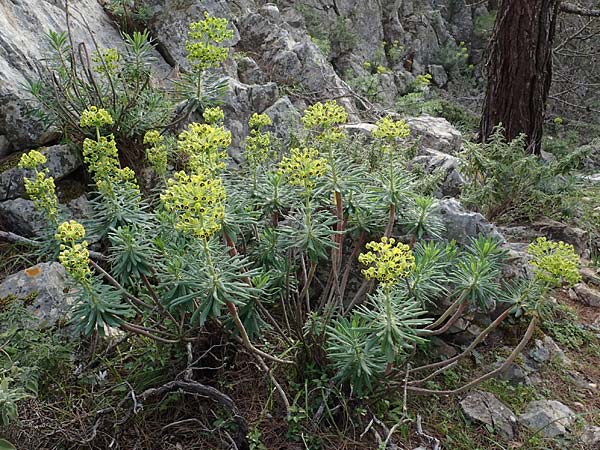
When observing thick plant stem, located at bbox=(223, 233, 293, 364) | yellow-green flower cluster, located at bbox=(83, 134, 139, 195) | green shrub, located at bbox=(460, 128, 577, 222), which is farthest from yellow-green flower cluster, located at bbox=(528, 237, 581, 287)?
green shrub, located at bbox=(460, 128, 577, 222)

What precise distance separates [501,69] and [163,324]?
4452 millimetres

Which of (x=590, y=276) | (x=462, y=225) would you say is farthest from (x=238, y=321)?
(x=590, y=276)

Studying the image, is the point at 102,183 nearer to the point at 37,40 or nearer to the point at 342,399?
the point at 342,399

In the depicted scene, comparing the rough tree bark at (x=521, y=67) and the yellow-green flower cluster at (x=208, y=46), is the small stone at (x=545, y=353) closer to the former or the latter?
the yellow-green flower cluster at (x=208, y=46)

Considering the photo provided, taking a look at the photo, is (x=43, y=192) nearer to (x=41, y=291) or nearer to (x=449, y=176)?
(x=41, y=291)

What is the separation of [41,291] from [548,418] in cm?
288

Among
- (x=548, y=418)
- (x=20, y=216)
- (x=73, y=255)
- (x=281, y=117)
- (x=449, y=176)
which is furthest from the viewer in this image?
(x=281, y=117)

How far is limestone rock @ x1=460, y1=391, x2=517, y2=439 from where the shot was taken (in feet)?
8.37

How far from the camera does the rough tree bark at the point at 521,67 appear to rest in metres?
5.04

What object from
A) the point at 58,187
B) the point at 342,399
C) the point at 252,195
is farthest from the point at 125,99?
the point at 342,399

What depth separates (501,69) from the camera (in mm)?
5293

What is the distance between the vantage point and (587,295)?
3736mm

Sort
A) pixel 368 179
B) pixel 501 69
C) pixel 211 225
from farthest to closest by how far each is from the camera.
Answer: pixel 501 69
pixel 368 179
pixel 211 225

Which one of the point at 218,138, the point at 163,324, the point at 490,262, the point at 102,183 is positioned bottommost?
the point at 163,324
